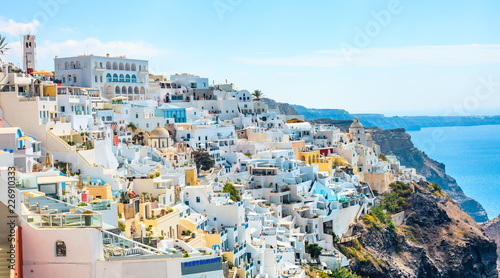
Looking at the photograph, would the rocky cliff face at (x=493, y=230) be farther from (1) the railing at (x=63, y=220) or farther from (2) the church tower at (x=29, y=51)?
(1) the railing at (x=63, y=220)

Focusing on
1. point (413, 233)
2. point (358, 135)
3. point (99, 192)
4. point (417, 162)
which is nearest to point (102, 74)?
point (99, 192)

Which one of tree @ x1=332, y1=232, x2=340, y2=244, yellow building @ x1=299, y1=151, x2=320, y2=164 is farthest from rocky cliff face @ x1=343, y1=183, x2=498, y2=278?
yellow building @ x1=299, y1=151, x2=320, y2=164

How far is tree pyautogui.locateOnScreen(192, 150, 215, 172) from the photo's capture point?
1845 inches

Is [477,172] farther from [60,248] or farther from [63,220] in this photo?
[60,248]

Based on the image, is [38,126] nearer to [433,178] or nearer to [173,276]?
[173,276]

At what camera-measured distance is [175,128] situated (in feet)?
171

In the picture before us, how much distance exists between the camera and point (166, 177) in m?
36.0

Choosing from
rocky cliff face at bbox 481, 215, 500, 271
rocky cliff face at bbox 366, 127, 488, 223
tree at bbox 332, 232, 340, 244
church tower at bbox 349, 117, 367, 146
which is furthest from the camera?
rocky cliff face at bbox 366, 127, 488, 223

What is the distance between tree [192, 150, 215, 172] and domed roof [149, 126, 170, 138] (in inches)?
110

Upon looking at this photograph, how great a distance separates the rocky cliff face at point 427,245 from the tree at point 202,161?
13.1 metres

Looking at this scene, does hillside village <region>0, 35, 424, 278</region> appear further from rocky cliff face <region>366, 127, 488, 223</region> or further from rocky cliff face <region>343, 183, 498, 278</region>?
rocky cliff face <region>366, 127, 488, 223</region>

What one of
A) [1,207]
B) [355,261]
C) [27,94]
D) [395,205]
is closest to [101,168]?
[27,94]

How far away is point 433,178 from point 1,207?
124 meters

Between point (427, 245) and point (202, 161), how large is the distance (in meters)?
26.4
